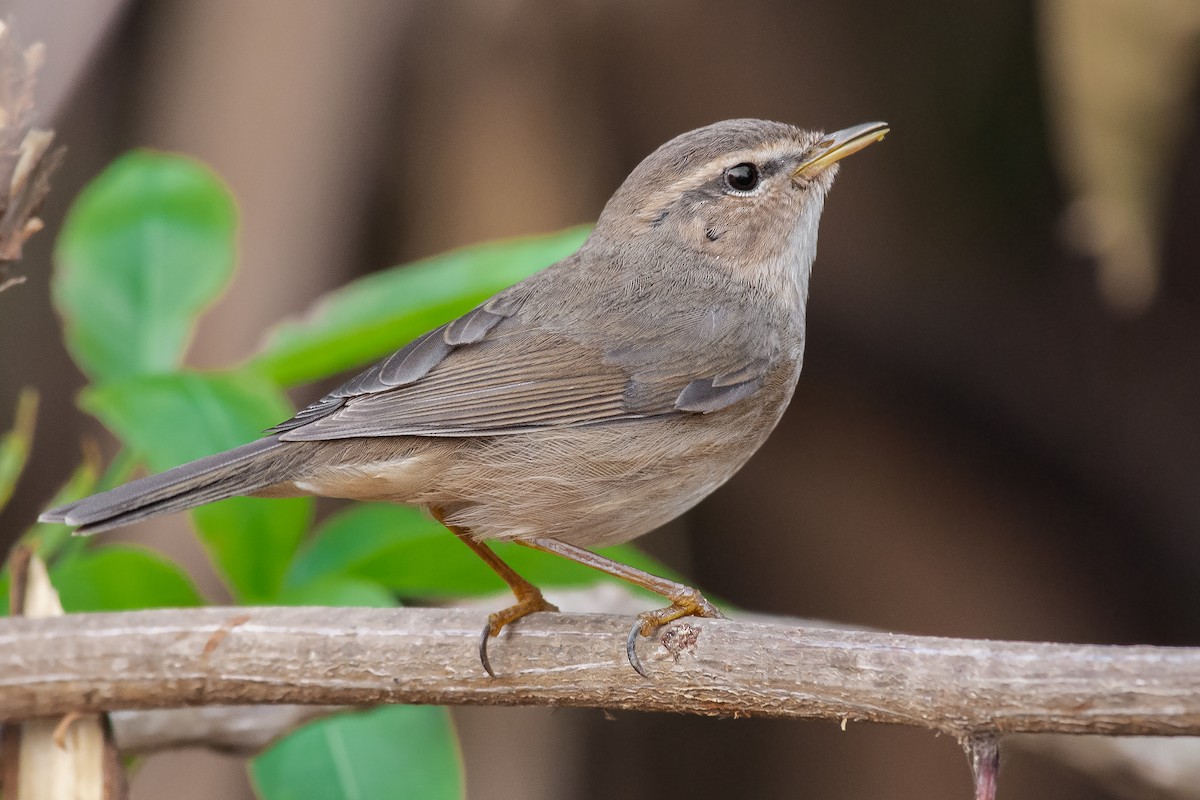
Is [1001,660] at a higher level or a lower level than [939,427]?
lower

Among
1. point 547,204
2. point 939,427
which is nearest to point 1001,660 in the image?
point 939,427

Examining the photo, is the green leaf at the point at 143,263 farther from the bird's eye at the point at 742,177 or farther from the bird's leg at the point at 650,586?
the bird's eye at the point at 742,177

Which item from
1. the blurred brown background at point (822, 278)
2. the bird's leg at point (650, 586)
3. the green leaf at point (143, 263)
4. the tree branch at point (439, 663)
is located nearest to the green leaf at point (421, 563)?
the bird's leg at point (650, 586)

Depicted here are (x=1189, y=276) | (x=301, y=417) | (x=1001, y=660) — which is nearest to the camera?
(x=1001, y=660)

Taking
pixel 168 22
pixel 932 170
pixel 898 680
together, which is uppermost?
pixel 168 22

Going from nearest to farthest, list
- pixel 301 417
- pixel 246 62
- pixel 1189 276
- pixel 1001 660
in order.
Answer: pixel 1001 660 → pixel 301 417 → pixel 1189 276 → pixel 246 62

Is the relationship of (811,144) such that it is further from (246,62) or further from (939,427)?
(246,62)

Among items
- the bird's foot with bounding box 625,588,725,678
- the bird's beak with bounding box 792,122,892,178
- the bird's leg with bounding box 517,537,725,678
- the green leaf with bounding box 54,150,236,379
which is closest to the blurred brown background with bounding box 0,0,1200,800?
the green leaf with bounding box 54,150,236,379
